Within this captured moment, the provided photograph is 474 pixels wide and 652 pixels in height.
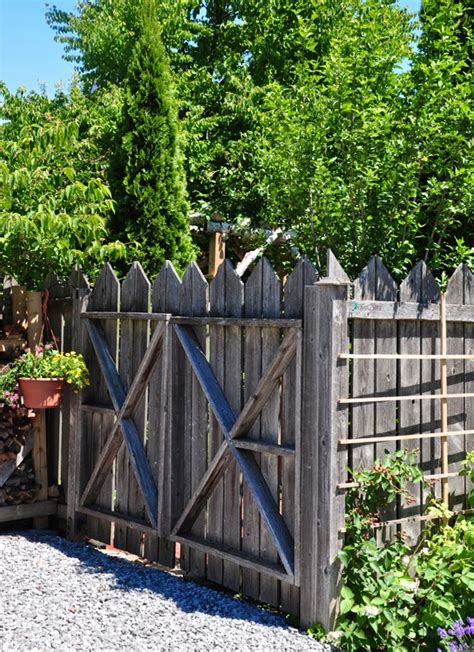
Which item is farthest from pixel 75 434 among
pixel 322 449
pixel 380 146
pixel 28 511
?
pixel 380 146

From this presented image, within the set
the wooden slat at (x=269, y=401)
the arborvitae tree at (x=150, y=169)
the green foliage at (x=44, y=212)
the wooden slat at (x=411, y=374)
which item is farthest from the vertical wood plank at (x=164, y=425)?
the arborvitae tree at (x=150, y=169)

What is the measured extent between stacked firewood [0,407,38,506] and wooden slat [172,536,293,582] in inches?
64.8

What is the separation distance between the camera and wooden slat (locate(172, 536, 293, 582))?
4203 millimetres

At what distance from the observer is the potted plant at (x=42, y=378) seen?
18.2 feet

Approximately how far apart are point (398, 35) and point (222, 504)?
4.20m

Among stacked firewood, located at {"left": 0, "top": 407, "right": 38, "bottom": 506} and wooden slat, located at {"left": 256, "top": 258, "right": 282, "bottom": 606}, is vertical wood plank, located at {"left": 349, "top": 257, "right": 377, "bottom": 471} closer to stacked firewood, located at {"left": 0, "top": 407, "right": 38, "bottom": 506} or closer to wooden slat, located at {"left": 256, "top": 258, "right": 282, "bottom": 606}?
wooden slat, located at {"left": 256, "top": 258, "right": 282, "bottom": 606}

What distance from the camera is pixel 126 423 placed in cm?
542

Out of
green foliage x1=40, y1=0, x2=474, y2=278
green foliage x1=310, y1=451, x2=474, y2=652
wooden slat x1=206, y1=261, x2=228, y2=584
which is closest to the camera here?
green foliage x1=310, y1=451, x2=474, y2=652

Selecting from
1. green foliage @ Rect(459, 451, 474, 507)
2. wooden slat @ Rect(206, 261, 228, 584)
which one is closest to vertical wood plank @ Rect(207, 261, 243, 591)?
wooden slat @ Rect(206, 261, 228, 584)

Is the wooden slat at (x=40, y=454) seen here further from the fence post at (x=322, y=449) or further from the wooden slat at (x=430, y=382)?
the wooden slat at (x=430, y=382)

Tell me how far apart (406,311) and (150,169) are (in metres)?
3.91

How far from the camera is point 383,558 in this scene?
405cm

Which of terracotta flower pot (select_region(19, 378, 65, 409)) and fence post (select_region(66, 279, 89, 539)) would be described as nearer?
terracotta flower pot (select_region(19, 378, 65, 409))

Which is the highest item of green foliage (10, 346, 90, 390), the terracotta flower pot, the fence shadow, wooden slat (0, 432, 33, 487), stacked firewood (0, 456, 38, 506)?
green foliage (10, 346, 90, 390)
